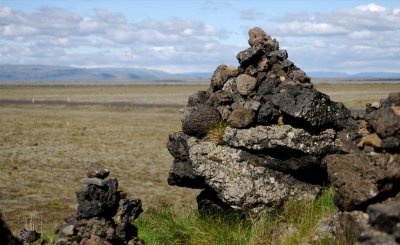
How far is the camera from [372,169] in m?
8.85

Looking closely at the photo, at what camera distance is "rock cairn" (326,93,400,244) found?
879 centimetres

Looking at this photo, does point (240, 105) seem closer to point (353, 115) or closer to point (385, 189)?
point (353, 115)

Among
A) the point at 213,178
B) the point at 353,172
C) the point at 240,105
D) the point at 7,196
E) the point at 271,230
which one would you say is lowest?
the point at 7,196

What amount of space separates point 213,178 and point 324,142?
2.73 m

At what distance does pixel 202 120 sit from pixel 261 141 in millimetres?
1771

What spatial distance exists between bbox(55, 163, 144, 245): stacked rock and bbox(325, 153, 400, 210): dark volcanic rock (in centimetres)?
483

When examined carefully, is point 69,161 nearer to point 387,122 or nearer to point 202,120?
point 202,120

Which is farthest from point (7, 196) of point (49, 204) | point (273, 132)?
point (273, 132)

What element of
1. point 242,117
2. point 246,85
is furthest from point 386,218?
point 246,85

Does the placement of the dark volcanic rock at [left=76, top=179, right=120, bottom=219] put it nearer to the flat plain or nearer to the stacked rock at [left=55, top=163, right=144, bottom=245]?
the stacked rock at [left=55, top=163, right=144, bottom=245]

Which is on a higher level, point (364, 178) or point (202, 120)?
point (202, 120)

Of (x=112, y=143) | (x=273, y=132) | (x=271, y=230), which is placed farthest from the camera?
(x=112, y=143)

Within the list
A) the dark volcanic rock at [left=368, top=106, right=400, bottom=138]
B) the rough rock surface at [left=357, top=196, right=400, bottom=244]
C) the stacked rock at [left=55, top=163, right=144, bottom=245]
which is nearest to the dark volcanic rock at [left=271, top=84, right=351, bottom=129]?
the dark volcanic rock at [left=368, top=106, right=400, bottom=138]

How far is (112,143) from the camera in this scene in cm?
4481
